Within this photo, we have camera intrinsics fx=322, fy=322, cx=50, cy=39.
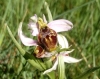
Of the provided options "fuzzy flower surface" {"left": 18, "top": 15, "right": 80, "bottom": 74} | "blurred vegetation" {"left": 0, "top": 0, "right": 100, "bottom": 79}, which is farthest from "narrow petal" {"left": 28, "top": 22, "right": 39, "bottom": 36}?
"blurred vegetation" {"left": 0, "top": 0, "right": 100, "bottom": 79}

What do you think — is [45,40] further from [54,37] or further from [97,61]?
[97,61]

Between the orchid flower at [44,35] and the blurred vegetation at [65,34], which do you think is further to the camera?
the blurred vegetation at [65,34]

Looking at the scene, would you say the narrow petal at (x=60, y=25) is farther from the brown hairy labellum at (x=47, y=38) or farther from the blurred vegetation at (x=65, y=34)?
the blurred vegetation at (x=65, y=34)

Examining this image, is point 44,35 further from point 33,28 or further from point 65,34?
point 65,34

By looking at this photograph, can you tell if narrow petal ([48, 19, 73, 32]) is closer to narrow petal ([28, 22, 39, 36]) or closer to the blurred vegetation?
narrow petal ([28, 22, 39, 36])

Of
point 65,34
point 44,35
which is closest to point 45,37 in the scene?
point 44,35

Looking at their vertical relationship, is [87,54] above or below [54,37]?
below

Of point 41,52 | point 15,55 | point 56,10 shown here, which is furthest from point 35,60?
point 56,10

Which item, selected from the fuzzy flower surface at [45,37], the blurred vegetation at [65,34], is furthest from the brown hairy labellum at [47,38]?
the blurred vegetation at [65,34]

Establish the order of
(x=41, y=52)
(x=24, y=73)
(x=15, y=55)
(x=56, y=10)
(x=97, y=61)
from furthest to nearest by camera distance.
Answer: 1. (x=56, y=10)
2. (x=97, y=61)
3. (x=15, y=55)
4. (x=24, y=73)
5. (x=41, y=52)

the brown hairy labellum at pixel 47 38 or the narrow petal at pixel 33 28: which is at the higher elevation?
the narrow petal at pixel 33 28
